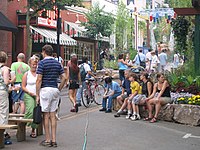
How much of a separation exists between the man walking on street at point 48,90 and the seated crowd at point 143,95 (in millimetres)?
3841

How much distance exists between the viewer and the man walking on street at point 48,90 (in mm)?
8109

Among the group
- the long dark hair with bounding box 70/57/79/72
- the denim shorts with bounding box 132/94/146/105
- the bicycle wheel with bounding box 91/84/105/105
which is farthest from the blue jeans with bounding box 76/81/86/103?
the denim shorts with bounding box 132/94/146/105

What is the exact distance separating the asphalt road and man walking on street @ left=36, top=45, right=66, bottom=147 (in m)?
0.40

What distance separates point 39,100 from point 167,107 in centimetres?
446

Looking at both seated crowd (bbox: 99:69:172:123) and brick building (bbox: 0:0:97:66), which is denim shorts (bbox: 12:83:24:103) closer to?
seated crowd (bbox: 99:69:172:123)

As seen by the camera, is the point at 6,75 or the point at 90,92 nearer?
the point at 6,75

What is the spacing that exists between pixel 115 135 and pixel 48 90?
2.20 meters

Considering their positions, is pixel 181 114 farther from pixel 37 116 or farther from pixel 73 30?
pixel 73 30

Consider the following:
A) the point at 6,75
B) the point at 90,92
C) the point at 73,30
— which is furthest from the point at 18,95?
the point at 73,30

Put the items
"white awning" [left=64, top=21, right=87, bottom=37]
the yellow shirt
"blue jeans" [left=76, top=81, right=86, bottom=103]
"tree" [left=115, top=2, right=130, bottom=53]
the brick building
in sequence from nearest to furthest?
the yellow shirt → "blue jeans" [left=76, top=81, right=86, bottom=103] → the brick building → "white awning" [left=64, top=21, right=87, bottom=37] → "tree" [left=115, top=2, right=130, bottom=53]

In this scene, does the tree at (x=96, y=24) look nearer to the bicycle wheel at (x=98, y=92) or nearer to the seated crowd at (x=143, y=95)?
the bicycle wheel at (x=98, y=92)

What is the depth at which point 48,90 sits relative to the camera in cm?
811

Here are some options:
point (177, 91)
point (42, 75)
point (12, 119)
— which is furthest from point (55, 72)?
point (177, 91)

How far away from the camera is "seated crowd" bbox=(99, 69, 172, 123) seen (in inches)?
451
